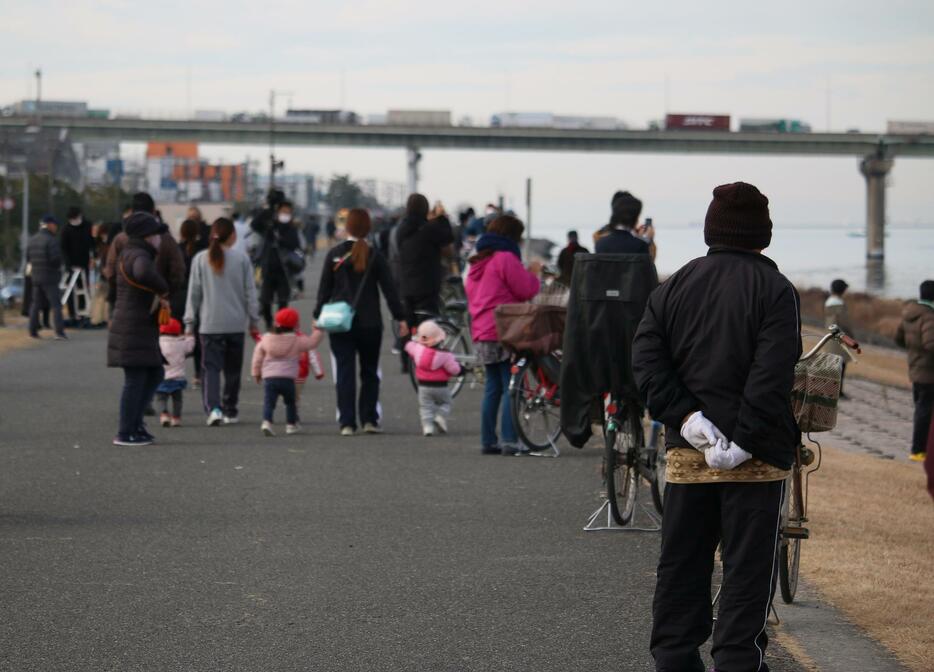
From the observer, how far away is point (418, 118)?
11800 cm

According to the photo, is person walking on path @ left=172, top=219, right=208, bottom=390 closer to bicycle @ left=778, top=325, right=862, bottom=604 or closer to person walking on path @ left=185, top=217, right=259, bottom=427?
person walking on path @ left=185, top=217, right=259, bottom=427

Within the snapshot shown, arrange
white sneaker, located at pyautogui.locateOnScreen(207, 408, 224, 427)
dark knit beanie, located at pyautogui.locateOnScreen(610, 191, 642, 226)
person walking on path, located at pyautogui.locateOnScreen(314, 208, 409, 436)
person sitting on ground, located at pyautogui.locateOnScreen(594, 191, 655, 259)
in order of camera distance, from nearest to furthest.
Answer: person sitting on ground, located at pyautogui.locateOnScreen(594, 191, 655, 259) → dark knit beanie, located at pyautogui.locateOnScreen(610, 191, 642, 226) → person walking on path, located at pyautogui.locateOnScreen(314, 208, 409, 436) → white sneaker, located at pyautogui.locateOnScreen(207, 408, 224, 427)

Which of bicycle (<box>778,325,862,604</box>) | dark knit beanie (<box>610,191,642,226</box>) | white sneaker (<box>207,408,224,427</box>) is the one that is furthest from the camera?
white sneaker (<box>207,408,224,427</box>)

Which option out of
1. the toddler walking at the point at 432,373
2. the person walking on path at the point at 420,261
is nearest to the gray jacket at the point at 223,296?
the toddler walking at the point at 432,373

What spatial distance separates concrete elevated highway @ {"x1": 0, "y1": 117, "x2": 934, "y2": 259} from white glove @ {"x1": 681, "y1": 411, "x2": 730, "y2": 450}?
108763 mm

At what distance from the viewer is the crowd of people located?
5.26 m

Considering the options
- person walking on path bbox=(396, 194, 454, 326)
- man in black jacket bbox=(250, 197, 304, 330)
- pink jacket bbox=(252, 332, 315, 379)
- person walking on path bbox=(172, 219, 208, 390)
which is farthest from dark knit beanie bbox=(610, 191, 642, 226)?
man in black jacket bbox=(250, 197, 304, 330)

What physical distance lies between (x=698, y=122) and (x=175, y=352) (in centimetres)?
11692

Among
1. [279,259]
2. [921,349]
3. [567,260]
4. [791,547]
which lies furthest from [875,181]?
[791,547]

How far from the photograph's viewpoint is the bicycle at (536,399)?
12.2 meters

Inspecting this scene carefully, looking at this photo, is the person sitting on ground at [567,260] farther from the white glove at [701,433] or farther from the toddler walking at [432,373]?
the white glove at [701,433]

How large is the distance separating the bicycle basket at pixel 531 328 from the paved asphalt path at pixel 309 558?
94 centimetres

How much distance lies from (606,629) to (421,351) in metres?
6.98

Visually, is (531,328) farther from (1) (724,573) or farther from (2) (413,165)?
(2) (413,165)
